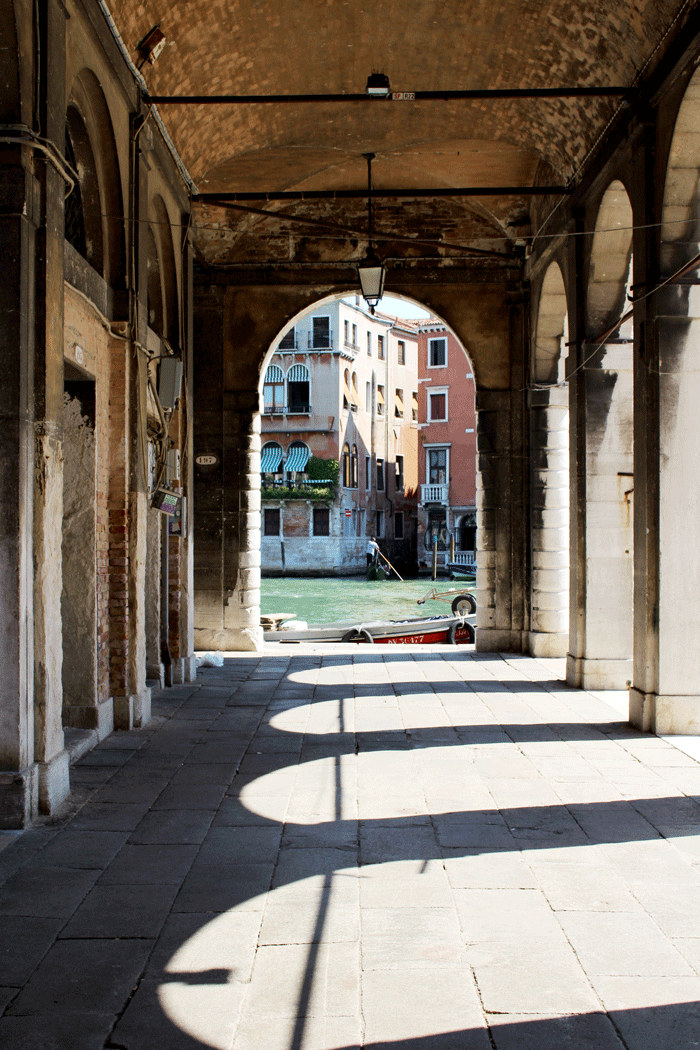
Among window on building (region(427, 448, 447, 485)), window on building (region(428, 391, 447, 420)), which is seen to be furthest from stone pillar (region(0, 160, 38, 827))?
window on building (region(427, 448, 447, 485))

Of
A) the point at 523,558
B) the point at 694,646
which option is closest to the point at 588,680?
the point at 694,646

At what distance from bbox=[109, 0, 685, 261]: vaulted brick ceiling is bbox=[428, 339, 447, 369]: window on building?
30457 mm

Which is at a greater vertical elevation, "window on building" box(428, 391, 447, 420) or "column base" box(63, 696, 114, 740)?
"window on building" box(428, 391, 447, 420)

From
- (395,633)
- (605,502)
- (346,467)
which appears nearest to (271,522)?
(346,467)

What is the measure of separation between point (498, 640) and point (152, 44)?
720 cm

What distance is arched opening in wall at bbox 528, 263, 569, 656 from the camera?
35.4ft

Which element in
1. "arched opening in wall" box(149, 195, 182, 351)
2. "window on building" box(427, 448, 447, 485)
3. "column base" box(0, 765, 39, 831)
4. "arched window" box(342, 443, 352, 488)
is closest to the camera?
"column base" box(0, 765, 39, 831)

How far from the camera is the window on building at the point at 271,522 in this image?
43.5 meters

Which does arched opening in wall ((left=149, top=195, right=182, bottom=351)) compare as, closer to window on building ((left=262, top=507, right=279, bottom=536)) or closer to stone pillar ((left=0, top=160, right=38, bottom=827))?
stone pillar ((left=0, top=160, right=38, bottom=827))

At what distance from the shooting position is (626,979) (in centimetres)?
289

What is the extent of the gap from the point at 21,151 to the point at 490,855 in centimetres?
379

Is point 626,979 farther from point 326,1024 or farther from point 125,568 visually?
point 125,568

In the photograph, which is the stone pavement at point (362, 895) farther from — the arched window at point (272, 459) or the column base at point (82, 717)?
the arched window at point (272, 459)

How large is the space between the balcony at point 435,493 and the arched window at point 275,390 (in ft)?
23.9
